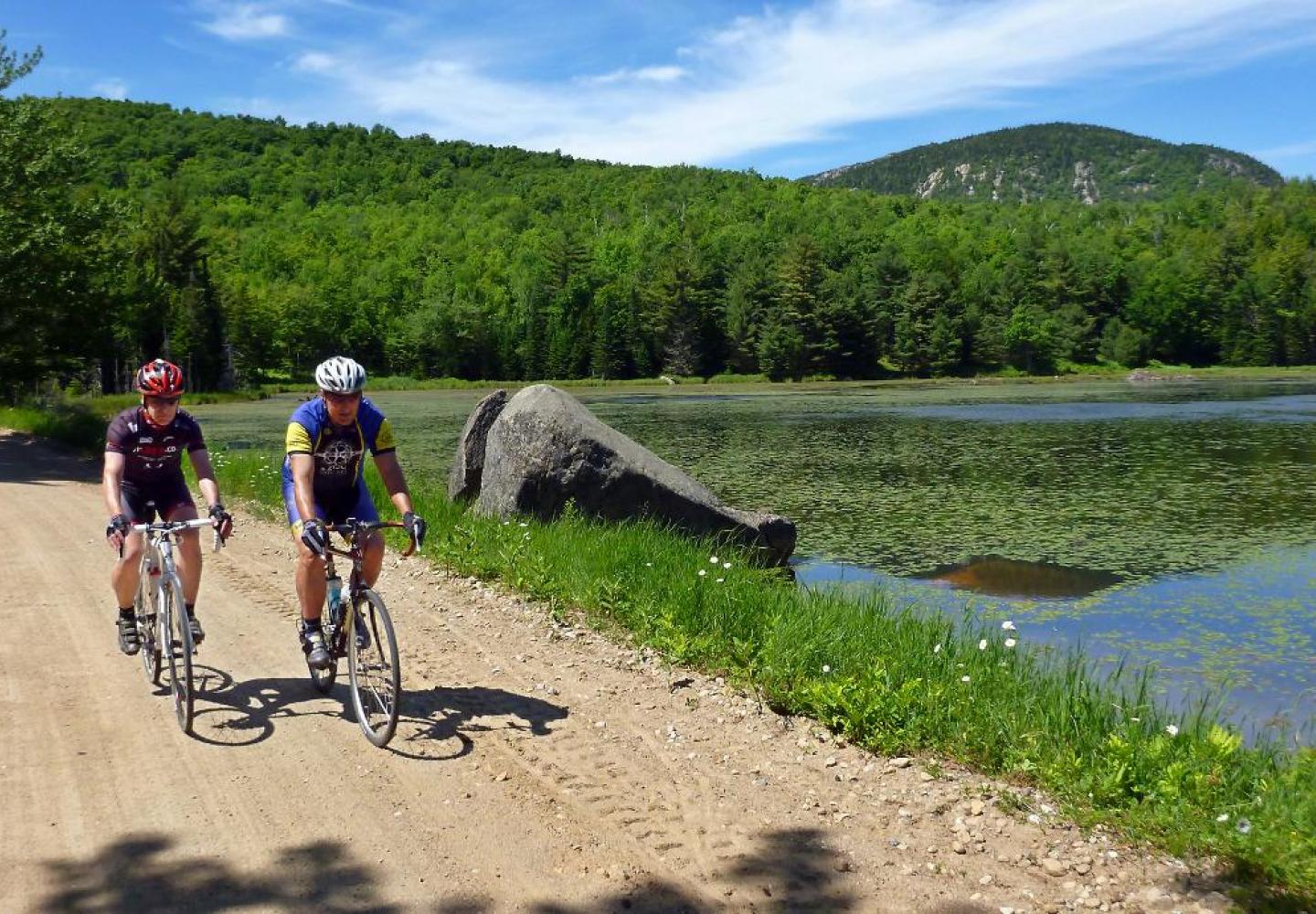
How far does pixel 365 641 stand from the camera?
5.93m

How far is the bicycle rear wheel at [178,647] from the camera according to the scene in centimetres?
588

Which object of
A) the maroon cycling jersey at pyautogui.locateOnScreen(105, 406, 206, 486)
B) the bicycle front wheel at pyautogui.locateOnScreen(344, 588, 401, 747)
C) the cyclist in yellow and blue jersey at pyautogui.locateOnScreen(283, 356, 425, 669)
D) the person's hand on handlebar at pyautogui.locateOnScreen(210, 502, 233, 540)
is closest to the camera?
the bicycle front wheel at pyautogui.locateOnScreen(344, 588, 401, 747)

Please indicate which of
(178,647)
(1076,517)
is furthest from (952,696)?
(1076,517)

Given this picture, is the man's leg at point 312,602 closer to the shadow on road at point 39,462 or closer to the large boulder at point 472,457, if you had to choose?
the large boulder at point 472,457

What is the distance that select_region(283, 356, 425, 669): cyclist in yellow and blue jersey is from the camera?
5.85 metres

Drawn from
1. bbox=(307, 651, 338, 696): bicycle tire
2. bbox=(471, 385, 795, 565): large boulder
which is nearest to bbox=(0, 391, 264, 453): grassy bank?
bbox=(471, 385, 795, 565): large boulder

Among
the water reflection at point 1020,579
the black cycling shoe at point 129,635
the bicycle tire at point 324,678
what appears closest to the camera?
the bicycle tire at point 324,678

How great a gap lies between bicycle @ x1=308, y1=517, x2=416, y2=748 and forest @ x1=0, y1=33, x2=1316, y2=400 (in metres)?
59.2

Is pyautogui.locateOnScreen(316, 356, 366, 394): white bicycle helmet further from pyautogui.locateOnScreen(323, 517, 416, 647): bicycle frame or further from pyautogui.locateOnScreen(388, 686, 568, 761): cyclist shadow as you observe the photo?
pyautogui.locateOnScreen(388, 686, 568, 761): cyclist shadow

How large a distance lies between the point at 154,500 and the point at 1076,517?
1404 centimetres

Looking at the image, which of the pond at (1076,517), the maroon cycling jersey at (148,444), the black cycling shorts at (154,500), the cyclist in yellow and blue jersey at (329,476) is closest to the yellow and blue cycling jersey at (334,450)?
the cyclist in yellow and blue jersey at (329,476)

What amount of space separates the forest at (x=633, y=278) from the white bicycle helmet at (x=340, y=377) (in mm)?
59239

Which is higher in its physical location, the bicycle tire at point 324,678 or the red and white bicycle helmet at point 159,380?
the red and white bicycle helmet at point 159,380

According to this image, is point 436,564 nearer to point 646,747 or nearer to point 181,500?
point 181,500
